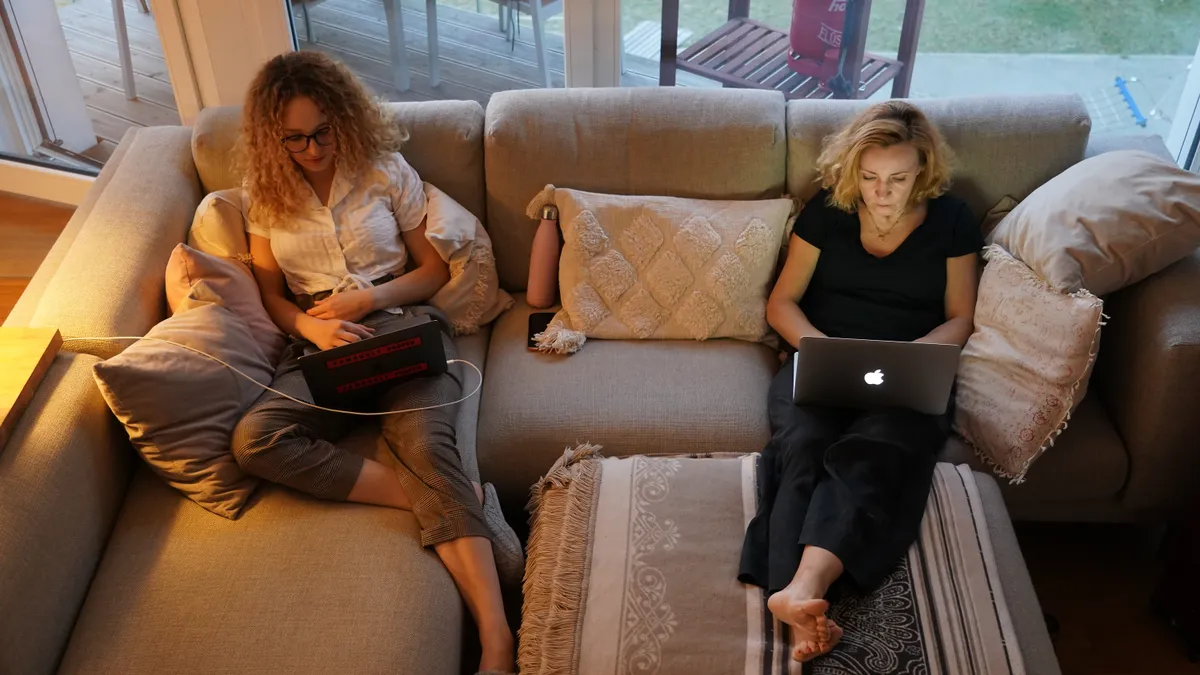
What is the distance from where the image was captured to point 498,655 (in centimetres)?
160

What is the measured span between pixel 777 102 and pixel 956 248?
539mm

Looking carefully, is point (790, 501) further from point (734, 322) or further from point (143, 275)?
point (143, 275)

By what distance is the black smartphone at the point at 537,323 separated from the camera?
2.10 metres

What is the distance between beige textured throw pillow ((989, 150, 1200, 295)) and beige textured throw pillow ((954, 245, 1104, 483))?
0.05 meters

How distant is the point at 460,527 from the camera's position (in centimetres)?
167

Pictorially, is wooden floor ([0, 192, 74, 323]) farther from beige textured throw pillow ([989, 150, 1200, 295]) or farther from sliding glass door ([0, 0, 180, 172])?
beige textured throw pillow ([989, 150, 1200, 295])

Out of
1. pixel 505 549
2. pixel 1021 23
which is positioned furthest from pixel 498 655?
pixel 1021 23

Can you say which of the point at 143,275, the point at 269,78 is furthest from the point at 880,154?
the point at 143,275

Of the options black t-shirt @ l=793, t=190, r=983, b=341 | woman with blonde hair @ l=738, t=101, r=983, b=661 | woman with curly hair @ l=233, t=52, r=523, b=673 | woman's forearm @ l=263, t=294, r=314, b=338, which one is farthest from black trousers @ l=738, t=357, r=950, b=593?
woman's forearm @ l=263, t=294, r=314, b=338

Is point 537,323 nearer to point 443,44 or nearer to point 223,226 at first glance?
point 223,226

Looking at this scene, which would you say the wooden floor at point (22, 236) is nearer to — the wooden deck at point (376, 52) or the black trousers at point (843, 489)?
the wooden deck at point (376, 52)

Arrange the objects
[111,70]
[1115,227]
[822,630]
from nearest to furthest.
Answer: [822,630], [1115,227], [111,70]

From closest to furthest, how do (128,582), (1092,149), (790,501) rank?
(128,582), (790,501), (1092,149)

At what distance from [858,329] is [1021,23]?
1203 millimetres
